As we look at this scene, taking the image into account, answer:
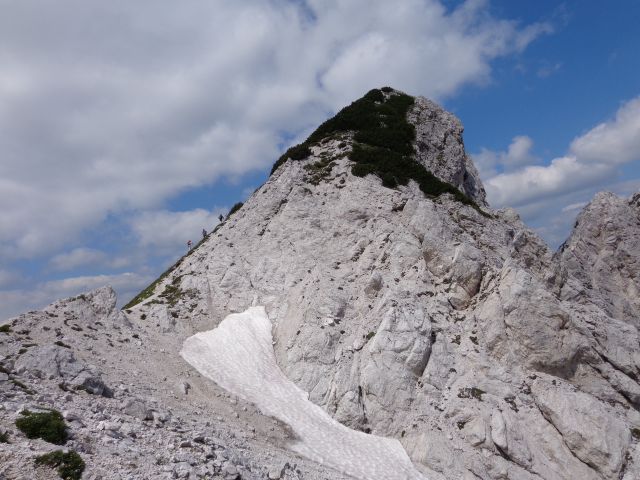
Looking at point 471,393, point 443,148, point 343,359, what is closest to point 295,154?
point 443,148

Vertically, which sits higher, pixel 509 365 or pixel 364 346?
pixel 364 346

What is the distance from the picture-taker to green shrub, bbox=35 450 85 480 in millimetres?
12039

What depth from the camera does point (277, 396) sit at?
28.3 meters

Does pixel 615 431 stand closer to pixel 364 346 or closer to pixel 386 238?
pixel 364 346

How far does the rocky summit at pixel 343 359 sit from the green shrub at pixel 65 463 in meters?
0.05

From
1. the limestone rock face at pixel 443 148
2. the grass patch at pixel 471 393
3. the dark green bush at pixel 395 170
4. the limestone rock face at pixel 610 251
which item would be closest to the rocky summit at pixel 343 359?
the grass patch at pixel 471 393

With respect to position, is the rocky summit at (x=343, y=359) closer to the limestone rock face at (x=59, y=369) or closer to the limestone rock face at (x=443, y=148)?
the limestone rock face at (x=59, y=369)

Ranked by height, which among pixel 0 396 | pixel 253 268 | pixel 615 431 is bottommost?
pixel 615 431

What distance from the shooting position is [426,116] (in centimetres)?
5781

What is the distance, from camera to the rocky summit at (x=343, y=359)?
57.4ft

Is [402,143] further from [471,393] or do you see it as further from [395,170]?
[471,393]

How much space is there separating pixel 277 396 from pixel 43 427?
16.6 metres

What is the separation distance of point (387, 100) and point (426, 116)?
21.0 ft

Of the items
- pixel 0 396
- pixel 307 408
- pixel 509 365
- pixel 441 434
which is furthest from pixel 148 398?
pixel 509 365
